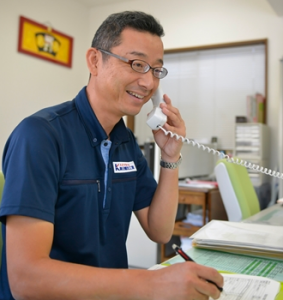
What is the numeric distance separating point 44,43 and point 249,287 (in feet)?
11.8

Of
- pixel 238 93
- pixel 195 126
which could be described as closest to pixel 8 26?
pixel 195 126

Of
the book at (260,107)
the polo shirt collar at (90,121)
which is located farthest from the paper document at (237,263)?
the book at (260,107)

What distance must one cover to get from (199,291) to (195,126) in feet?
11.3

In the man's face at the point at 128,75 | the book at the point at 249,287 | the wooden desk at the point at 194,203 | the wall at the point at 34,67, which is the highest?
the wall at the point at 34,67

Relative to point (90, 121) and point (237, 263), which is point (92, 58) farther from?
point (237, 263)

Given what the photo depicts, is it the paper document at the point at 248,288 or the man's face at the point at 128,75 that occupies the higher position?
the man's face at the point at 128,75

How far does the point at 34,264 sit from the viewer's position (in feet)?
2.04

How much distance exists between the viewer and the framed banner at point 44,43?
11.6 feet

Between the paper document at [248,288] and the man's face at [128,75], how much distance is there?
51 centimetres

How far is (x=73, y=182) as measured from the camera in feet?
2.75

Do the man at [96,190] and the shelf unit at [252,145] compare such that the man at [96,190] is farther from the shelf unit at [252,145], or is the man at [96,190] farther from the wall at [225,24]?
the wall at [225,24]

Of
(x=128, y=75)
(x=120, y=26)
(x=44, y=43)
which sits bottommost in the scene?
(x=128, y=75)

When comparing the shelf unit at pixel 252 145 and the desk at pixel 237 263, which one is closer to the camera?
the desk at pixel 237 263

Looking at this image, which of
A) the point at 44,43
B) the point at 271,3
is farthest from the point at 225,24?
the point at 44,43
